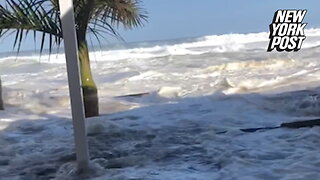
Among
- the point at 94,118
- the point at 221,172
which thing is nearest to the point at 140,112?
the point at 94,118

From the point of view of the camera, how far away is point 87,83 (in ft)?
19.8

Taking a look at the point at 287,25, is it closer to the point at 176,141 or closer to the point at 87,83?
the point at 87,83

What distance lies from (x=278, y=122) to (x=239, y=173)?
229cm


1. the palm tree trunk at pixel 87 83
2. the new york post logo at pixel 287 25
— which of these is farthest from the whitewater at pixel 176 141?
the new york post logo at pixel 287 25

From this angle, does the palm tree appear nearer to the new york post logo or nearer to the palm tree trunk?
the palm tree trunk

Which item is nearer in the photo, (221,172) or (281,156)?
(221,172)

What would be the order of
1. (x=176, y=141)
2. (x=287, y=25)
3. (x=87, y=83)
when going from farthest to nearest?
1. (x=287, y=25)
2. (x=87, y=83)
3. (x=176, y=141)

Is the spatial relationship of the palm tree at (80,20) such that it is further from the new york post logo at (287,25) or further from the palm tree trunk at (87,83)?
the new york post logo at (287,25)

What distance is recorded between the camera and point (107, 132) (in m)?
5.34

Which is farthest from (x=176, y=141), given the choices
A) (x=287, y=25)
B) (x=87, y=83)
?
(x=287, y=25)

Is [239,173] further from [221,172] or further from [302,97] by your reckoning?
[302,97]

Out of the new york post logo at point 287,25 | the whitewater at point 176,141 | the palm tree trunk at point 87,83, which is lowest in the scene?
the whitewater at point 176,141

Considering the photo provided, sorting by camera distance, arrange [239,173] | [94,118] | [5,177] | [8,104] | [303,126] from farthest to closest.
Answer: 1. [8,104]
2. [94,118]
3. [303,126]
4. [5,177]
5. [239,173]

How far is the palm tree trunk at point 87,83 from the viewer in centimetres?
590
